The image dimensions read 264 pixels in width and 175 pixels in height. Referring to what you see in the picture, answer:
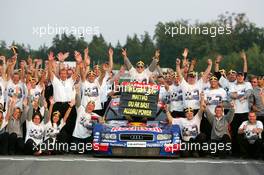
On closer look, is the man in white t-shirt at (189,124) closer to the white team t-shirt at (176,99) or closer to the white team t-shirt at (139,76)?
the white team t-shirt at (176,99)

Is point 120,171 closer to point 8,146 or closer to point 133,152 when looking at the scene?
point 133,152

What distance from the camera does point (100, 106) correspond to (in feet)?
62.5

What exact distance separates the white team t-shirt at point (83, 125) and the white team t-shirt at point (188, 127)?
2.15 meters

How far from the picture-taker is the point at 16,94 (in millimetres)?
18969

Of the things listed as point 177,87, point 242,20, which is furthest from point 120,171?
point 242,20

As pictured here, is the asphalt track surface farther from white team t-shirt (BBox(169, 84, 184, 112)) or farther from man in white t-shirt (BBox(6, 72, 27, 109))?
man in white t-shirt (BBox(6, 72, 27, 109))

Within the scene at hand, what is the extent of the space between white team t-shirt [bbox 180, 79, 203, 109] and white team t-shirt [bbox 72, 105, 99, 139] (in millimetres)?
2343

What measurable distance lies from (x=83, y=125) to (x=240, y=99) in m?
4.07

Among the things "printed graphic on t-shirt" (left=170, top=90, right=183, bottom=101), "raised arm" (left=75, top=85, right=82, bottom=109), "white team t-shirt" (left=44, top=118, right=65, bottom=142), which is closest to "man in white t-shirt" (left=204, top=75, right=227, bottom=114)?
"printed graphic on t-shirt" (left=170, top=90, right=183, bottom=101)

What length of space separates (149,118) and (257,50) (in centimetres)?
7550

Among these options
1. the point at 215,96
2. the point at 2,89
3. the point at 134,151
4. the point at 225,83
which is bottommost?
the point at 134,151

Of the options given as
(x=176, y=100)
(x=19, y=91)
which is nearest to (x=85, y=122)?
(x=19, y=91)

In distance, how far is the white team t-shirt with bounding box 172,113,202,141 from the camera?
59.0 feet

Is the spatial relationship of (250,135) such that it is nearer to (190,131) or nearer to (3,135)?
(190,131)
